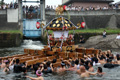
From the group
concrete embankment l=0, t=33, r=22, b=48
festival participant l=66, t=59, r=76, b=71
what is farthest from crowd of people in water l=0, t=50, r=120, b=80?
concrete embankment l=0, t=33, r=22, b=48

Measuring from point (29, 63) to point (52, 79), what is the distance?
8.08 feet

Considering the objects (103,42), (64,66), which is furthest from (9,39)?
(64,66)

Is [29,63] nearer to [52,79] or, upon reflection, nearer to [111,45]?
[52,79]

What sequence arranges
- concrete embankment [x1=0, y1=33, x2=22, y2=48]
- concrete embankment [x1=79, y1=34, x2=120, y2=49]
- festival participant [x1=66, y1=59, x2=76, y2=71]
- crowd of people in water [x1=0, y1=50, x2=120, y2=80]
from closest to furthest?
1. crowd of people in water [x1=0, y1=50, x2=120, y2=80]
2. festival participant [x1=66, y1=59, x2=76, y2=71]
3. concrete embankment [x1=79, y1=34, x2=120, y2=49]
4. concrete embankment [x1=0, y1=33, x2=22, y2=48]

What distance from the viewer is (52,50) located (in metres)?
18.8

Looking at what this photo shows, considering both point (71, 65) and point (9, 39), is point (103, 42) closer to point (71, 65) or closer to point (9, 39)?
point (9, 39)

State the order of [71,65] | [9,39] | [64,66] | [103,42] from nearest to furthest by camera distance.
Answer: [64,66] < [71,65] < [103,42] < [9,39]

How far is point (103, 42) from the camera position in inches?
1281

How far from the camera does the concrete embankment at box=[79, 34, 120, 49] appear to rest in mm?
31641

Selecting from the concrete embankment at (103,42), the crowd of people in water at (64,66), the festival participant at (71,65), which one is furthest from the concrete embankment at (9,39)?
the festival participant at (71,65)

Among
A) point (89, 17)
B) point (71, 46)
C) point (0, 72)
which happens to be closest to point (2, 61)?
point (0, 72)

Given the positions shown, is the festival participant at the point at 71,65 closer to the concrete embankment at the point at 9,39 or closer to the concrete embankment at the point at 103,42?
the concrete embankment at the point at 103,42

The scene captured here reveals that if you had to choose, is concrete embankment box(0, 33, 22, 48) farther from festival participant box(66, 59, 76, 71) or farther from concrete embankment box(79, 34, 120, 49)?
festival participant box(66, 59, 76, 71)

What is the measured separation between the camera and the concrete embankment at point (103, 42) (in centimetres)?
3164
